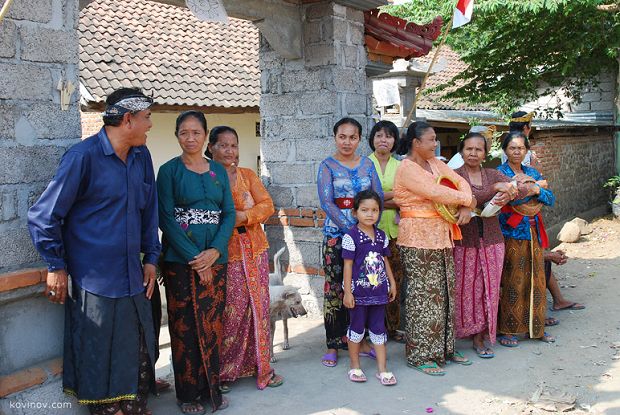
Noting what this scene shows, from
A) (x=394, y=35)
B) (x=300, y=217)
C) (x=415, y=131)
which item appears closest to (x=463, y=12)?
(x=394, y=35)

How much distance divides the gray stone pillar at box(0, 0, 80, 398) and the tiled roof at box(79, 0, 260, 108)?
7.24m

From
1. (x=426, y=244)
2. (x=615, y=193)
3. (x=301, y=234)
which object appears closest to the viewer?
(x=426, y=244)

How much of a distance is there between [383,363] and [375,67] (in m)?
→ 3.29

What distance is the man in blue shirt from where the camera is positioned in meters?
3.15

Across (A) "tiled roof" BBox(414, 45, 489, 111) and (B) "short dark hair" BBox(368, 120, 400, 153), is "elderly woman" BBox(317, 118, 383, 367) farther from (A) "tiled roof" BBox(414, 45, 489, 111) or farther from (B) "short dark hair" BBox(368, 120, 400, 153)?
(A) "tiled roof" BBox(414, 45, 489, 111)

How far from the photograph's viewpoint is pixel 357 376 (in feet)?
14.6

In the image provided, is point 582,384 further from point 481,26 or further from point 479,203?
point 481,26

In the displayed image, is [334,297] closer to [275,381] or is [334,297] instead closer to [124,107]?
[275,381]

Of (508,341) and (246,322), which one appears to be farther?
(508,341)

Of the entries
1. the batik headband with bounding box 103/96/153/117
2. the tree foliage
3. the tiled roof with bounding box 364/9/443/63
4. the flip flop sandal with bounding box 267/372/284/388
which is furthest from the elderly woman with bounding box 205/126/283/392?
the tree foliage

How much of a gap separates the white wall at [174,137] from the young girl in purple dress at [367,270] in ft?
26.9

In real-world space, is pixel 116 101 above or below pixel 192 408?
above

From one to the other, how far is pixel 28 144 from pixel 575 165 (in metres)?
12.3

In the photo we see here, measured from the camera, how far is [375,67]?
21.4ft
